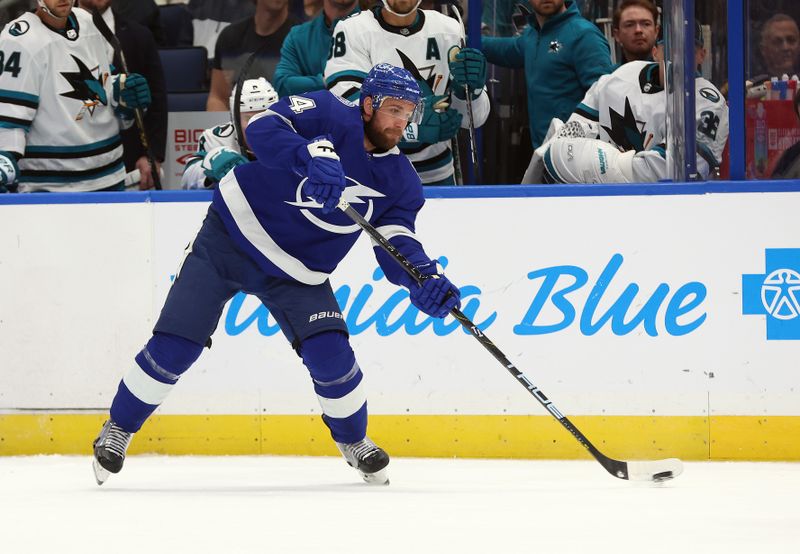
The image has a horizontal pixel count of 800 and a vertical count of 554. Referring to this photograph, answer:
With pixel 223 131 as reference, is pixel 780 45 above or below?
above

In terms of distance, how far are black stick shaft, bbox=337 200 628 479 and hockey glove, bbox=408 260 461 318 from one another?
28 millimetres

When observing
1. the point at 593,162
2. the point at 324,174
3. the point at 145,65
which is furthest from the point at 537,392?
the point at 145,65

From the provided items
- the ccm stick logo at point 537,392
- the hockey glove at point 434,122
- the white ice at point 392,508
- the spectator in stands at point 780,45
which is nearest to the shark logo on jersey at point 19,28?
the hockey glove at point 434,122

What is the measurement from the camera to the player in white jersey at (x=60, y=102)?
483 centimetres

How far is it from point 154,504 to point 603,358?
1483 mm

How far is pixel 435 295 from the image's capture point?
3686 millimetres

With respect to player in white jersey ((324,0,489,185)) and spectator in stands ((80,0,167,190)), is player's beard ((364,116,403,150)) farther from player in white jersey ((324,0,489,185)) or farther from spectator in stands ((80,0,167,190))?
spectator in stands ((80,0,167,190))

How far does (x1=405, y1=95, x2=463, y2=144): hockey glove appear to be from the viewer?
4734 millimetres

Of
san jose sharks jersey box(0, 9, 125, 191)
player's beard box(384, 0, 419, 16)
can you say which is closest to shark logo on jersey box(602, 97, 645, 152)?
player's beard box(384, 0, 419, 16)

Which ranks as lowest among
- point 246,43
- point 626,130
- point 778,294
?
point 778,294

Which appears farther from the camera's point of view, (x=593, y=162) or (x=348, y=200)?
(x=593, y=162)

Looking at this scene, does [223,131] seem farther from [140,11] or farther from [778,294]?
[778,294]

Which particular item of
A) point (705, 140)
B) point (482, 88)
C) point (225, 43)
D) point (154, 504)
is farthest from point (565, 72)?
point (154, 504)

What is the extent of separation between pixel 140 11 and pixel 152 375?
241 cm
